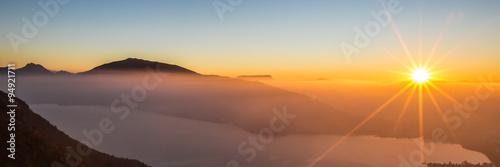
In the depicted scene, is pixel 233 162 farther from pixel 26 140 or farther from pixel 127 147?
pixel 26 140

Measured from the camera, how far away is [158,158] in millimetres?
132500

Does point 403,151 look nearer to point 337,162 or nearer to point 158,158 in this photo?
point 337,162

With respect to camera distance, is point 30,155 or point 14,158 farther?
point 30,155

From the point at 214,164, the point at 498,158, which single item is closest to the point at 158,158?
the point at 214,164

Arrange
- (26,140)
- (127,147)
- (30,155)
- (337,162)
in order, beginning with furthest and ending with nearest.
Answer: (127,147), (337,162), (26,140), (30,155)

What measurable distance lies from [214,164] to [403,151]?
95150 mm

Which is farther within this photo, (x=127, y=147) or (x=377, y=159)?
(x=127, y=147)

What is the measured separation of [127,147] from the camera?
510 ft

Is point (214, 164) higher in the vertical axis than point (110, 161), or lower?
lower

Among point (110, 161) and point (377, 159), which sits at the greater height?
point (110, 161)

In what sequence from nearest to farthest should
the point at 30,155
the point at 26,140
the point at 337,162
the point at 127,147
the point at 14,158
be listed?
1. the point at 14,158
2. the point at 30,155
3. the point at 26,140
4. the point at 337,162
5. the point at 127,147

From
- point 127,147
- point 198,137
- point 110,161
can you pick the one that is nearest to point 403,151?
point 198,137

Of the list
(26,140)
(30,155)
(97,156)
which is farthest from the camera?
(97,156)

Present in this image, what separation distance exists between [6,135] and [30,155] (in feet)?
6.91
